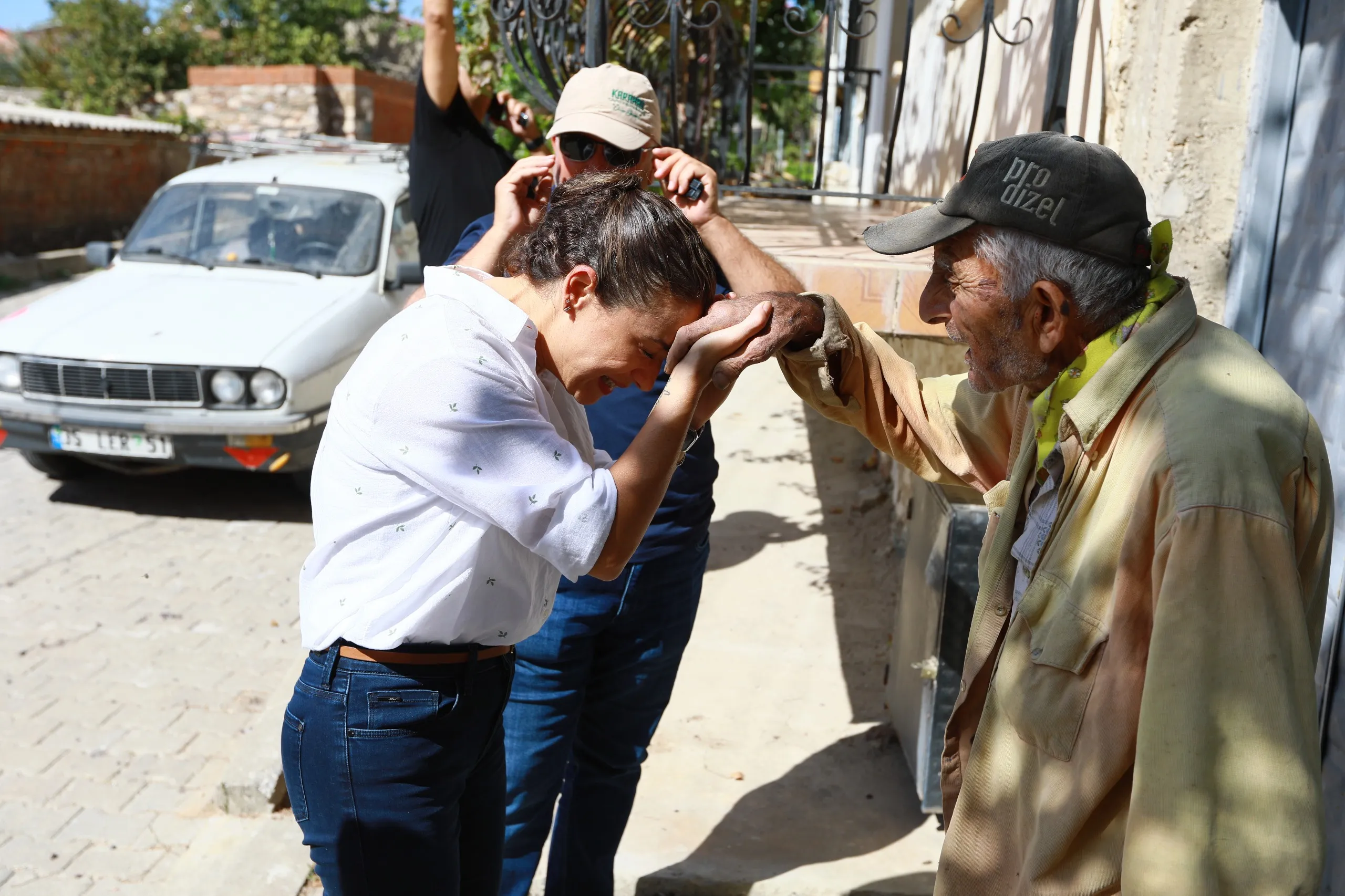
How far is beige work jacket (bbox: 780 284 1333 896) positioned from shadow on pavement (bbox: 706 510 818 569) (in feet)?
13.4

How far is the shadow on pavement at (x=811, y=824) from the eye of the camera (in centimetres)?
319

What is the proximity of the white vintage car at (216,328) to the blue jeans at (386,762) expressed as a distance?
4.31 metres

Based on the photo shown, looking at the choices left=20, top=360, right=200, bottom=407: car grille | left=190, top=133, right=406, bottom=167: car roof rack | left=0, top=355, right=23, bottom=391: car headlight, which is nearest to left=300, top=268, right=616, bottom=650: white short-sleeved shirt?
left=20, top=360, right=200, bottom=407: car grille

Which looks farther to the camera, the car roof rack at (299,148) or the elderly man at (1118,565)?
the car roof rack at (299,148)

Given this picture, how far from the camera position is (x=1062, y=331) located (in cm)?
158

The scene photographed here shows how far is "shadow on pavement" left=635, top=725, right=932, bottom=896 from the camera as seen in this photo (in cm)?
319

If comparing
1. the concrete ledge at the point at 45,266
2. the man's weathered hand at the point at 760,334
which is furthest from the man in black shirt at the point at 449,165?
the concrete ledge at the point at 45,266

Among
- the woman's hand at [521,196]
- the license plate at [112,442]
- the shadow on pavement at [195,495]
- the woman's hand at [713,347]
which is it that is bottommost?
the shadow on pavement at [195,495]

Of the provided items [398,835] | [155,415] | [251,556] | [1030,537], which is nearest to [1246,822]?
[1030,537]

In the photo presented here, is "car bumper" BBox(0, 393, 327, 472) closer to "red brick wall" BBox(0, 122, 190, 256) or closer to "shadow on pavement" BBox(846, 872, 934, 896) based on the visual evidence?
"shadow on pavement" BBox(846, 872, 934, 896)

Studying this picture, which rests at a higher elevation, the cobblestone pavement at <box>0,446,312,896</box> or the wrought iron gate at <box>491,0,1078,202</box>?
the wrought iron gate at <box>491,0,1078,202</box>

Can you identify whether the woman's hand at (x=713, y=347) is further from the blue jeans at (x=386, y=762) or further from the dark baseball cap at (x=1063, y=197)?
the blue jeans at (x=386, y=762)

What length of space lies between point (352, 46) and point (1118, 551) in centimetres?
3061

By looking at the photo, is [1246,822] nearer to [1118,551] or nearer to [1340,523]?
[1118,551]
